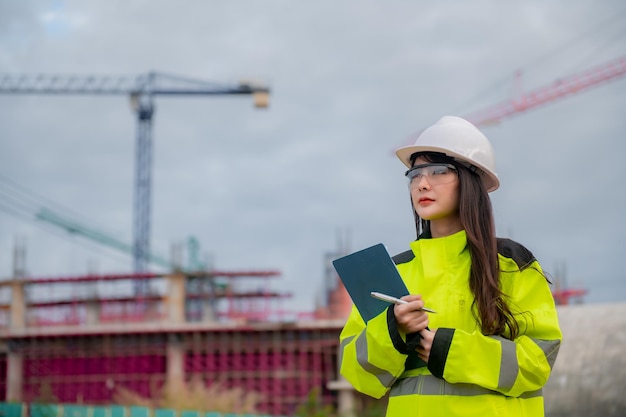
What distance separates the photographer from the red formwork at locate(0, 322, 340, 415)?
29297 millimetres

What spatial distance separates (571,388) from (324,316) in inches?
908

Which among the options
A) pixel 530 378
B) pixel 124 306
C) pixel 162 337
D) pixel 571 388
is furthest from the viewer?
pixel 124 306

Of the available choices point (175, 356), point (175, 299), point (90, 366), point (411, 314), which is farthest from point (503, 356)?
point (90, 366)

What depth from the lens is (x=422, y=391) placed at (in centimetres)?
279

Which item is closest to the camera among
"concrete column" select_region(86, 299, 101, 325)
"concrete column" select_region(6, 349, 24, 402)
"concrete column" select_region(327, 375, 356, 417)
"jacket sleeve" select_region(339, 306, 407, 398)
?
"jacket sleeve" select_region(339, 306, 407, 398)

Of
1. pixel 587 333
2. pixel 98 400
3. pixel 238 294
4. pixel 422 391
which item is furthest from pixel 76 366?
pixel 422 391

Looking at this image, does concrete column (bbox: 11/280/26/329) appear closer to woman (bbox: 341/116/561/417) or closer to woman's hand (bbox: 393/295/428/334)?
woman (bbox: 341/116/561/417)

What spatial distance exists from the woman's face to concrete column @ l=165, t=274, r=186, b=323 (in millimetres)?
28123

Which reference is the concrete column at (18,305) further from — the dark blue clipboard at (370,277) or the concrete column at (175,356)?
the dark blue clipboard at (370,277)

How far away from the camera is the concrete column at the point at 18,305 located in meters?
31.4

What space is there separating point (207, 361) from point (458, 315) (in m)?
28.0

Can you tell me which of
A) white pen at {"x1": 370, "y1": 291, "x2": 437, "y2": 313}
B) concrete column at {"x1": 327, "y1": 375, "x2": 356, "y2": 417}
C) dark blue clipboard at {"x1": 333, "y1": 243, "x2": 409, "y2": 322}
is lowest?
concrete column at {"x1": 327, "y1": 375, "x2": 356, "y2": 417}

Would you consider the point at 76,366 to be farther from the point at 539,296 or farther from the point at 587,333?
the point at 539,296

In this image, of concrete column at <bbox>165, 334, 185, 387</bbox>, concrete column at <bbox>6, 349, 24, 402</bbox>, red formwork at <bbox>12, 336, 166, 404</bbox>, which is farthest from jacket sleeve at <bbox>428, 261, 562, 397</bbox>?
concrete column at <bbox>6, 349, 24, 402</bbox>
